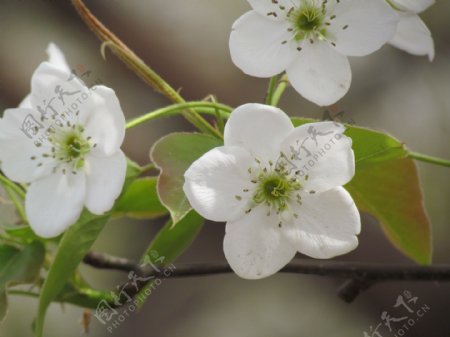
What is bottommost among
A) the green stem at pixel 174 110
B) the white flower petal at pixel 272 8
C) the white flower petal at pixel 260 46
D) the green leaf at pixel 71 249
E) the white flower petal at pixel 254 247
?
the green leaf at pixel 71 249

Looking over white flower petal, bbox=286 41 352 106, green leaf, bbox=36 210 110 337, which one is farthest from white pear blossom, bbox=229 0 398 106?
green leaf, bbox=36 210 110 337

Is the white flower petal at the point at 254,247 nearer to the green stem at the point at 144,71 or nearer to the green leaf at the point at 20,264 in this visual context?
the green stem at the point at 144,71

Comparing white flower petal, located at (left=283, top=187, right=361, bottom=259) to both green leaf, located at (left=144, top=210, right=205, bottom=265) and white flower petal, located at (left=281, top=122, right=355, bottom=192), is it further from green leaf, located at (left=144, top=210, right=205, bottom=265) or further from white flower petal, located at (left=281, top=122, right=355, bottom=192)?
green leaf, located at (left=144, top=210, right=205, bottom=265)

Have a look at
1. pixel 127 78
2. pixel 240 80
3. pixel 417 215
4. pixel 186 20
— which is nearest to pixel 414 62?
pixel 240 80

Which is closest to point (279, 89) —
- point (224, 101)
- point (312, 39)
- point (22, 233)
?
point (312, 39)

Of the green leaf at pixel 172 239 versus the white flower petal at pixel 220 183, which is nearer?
the white flower petal at pixel 220 183

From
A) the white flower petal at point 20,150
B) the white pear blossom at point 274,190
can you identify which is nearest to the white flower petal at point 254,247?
the white pear blossom at point 274,190

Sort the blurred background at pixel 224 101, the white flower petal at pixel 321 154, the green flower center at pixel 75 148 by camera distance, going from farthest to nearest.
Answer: the blurred background at pixel 224 101, the green flower center at pixel 75 148, the white flower petal at pixel 321 154
